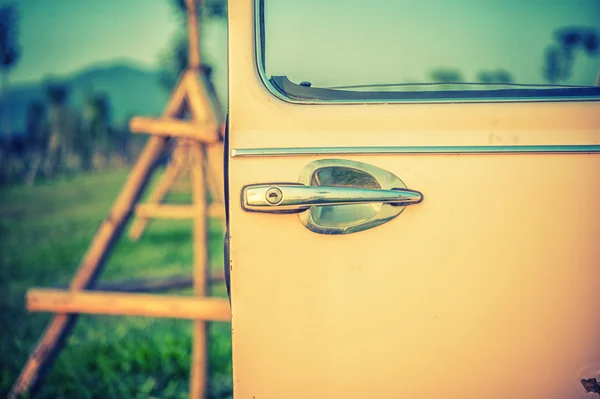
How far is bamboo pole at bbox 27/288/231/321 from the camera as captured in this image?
83.5 inches

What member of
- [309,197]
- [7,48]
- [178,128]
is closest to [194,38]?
[178,128]

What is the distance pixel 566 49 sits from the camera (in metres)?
1.43

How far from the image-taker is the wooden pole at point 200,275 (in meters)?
2.45

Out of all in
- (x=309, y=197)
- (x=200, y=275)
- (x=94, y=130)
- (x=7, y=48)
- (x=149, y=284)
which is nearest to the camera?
(x=309, y=197)

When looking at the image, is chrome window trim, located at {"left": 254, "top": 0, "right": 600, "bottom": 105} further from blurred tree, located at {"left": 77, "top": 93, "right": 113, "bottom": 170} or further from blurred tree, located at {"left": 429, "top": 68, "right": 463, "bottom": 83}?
blurred tree, located at {"left": 77, "top": 93, "right": 113, "bottom": 170}

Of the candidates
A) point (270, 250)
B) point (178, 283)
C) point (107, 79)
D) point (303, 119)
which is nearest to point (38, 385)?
point (178, 283)

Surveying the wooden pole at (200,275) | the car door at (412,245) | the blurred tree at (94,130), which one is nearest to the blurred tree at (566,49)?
the car door at (412,245)

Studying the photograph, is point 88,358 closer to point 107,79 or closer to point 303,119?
point 303,119

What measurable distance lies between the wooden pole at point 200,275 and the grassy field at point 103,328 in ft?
0.92

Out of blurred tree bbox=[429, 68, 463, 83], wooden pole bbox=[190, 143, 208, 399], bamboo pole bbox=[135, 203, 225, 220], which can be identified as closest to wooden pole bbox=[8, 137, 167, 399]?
wooden pole bbox=[190, 143, 208, 399]

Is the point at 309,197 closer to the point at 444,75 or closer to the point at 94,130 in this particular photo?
the point at 444,75

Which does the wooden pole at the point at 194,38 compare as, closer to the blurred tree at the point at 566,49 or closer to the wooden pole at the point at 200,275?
the wooden pole at the point at 200,275

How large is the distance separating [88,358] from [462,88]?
2.77 meters

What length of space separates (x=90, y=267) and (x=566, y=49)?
2219 millimetres
